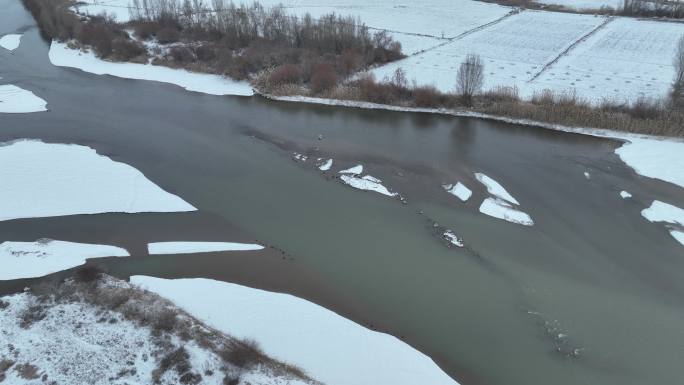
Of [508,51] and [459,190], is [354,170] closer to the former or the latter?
[459,190]

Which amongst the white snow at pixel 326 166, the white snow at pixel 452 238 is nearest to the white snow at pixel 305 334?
the white snow at pixel 452 238

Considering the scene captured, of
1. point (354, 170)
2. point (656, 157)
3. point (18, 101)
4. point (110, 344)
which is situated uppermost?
point (18, 101)

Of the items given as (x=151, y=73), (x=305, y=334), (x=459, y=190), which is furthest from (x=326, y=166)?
(x=151, y=73)

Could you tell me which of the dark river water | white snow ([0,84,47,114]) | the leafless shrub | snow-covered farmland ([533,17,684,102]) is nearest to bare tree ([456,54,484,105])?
the dark river water

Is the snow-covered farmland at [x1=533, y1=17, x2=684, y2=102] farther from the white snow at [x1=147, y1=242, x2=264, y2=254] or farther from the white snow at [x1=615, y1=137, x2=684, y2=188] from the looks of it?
the white snow at [x1=147, y1=242, x2=264, y2=254]

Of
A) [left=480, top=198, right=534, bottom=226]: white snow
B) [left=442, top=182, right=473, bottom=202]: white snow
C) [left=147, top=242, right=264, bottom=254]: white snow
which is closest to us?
[left=147, top=242, right=264, bottom=254]: white snow

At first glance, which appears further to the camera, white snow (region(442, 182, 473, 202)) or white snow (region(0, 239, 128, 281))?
white snow (region(442, 182, 473, 202))

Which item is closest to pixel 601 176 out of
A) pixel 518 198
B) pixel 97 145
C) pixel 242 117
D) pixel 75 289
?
pixel 518 198
